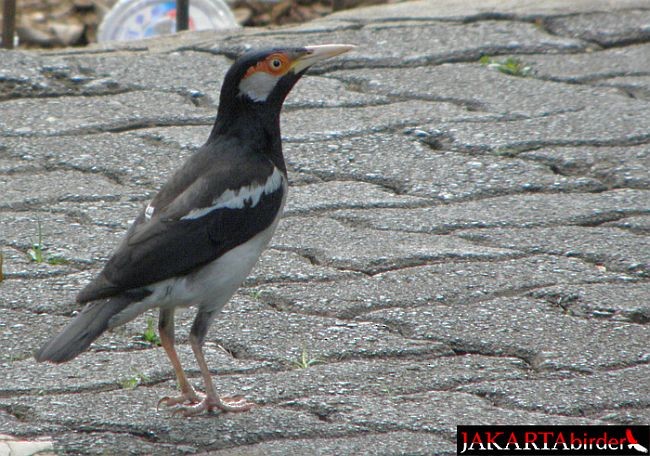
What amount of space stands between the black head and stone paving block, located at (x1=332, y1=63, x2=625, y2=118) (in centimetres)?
254

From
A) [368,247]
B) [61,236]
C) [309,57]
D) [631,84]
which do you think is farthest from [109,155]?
[631,84]

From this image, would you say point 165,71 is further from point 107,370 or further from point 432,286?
point 107,370

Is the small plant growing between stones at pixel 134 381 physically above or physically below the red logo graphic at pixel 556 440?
above

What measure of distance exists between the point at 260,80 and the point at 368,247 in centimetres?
111

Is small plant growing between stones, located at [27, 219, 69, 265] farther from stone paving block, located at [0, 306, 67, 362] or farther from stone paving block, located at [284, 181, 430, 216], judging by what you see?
stone paving block, located at [284, 181, 430, 216]

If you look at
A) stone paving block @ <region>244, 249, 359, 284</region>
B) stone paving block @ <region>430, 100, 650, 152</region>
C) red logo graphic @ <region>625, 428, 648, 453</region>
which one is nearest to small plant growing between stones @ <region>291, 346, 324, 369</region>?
stone paving block @ <region>244, 249, 359, 284</region>

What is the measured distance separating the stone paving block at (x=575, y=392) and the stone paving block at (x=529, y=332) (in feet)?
0.31

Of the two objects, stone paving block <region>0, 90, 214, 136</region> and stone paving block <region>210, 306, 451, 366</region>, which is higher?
stone paving block <region>0, 90, 214, 136</region>

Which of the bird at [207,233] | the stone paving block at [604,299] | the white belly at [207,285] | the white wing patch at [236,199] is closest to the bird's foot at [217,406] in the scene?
the bird at [207,233]

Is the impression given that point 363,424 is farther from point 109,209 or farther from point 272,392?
point 109,209

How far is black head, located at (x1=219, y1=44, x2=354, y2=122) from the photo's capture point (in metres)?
4.14

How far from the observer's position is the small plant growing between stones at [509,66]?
7.22 metres

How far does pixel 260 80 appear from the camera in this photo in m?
4.15

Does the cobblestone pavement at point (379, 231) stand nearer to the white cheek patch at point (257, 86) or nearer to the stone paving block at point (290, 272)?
the stone paving block at point (290, 272)
